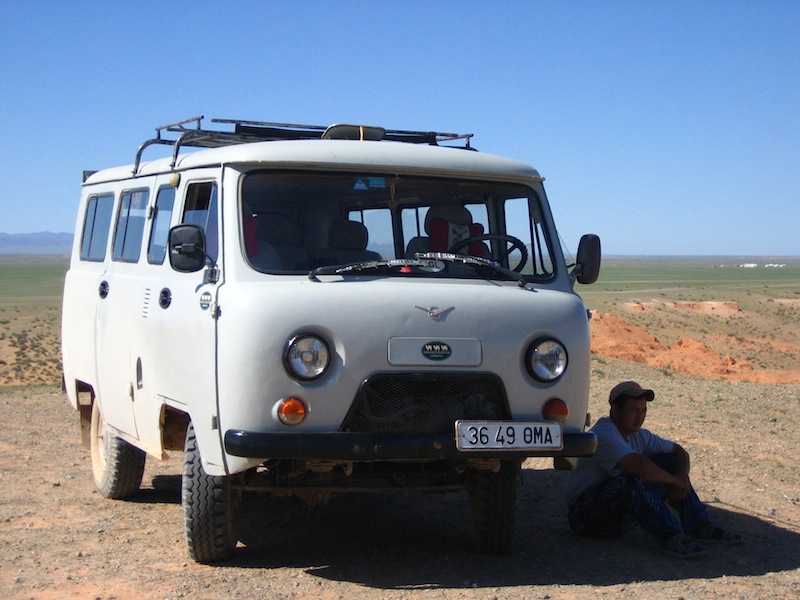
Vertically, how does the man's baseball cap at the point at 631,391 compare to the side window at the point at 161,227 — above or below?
below

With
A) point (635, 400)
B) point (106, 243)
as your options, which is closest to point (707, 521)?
point (635, 400)

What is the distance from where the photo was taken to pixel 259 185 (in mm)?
6211

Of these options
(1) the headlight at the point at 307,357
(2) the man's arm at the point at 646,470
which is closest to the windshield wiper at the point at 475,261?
(1) the headlight at the point at 307,357

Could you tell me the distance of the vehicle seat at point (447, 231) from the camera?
6746mm

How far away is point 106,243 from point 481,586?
4.17m

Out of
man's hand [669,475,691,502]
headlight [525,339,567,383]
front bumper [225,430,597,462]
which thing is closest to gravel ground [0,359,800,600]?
man's hand [669,475,691,502]

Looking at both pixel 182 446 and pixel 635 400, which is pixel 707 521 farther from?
pixel 182 446

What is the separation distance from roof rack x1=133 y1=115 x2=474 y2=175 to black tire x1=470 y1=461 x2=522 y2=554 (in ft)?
7.81

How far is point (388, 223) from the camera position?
6.59 metres

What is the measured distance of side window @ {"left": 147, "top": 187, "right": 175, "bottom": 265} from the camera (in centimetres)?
705

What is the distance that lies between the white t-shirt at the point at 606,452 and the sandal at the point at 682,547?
0.54 metres

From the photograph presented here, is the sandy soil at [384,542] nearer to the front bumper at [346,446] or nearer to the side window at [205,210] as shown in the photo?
the front bumper at [346,446]

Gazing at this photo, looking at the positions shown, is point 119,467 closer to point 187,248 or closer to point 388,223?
point 187,248

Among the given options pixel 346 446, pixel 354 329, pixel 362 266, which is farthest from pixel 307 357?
pixel 362 266
